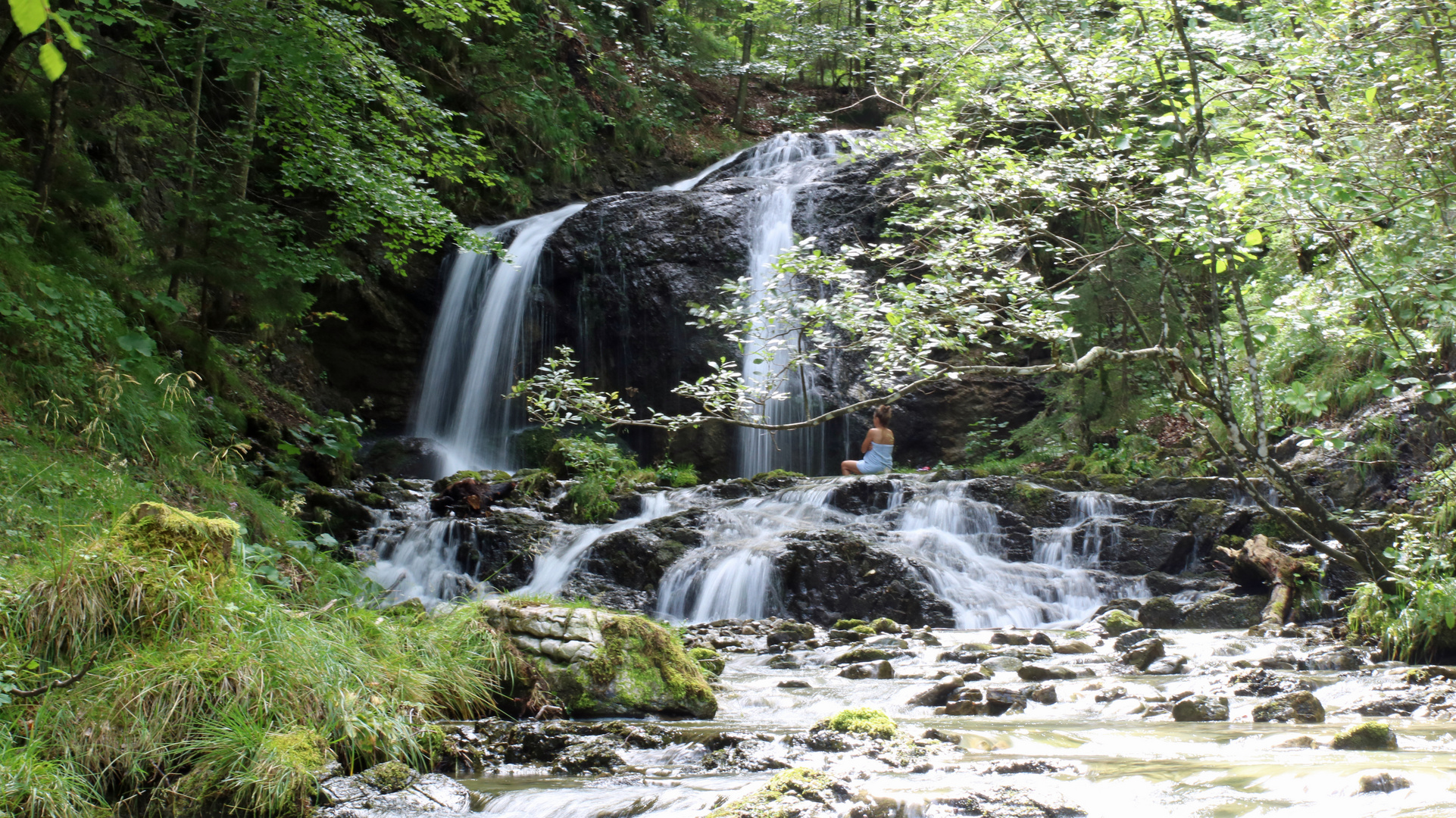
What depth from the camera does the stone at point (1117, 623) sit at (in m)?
7.40

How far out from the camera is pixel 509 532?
34.1ft

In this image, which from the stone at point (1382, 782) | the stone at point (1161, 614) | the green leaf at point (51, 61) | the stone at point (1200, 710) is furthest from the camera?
the stone at point (1161, 614)

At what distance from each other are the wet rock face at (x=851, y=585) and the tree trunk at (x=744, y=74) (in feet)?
Answer: 56.6

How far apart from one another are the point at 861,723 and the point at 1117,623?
4.27 meters

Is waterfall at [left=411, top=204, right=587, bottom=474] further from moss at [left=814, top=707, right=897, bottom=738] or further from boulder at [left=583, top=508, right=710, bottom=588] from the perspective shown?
moss at [left=814, top=707, right=897, bottom=738]

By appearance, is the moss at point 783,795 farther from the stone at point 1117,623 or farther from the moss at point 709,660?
the stone at point 1117,623

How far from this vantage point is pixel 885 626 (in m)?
7.89

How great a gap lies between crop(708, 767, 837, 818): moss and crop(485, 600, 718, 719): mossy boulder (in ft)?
5.58

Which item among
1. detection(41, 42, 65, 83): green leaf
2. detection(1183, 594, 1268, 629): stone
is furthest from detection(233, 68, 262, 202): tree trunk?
detection(1183, 594, 1268, 629): stone

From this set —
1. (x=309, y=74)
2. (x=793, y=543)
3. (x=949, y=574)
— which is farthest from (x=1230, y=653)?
(x=309, y=74)

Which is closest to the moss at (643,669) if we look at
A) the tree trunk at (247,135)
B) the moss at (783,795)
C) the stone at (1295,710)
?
the moss at (783,795)

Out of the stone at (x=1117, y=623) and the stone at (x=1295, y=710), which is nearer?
the stone at (x=1295, y=710)

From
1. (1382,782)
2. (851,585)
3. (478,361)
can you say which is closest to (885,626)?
(851,585)

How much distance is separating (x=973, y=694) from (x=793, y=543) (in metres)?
4.30
